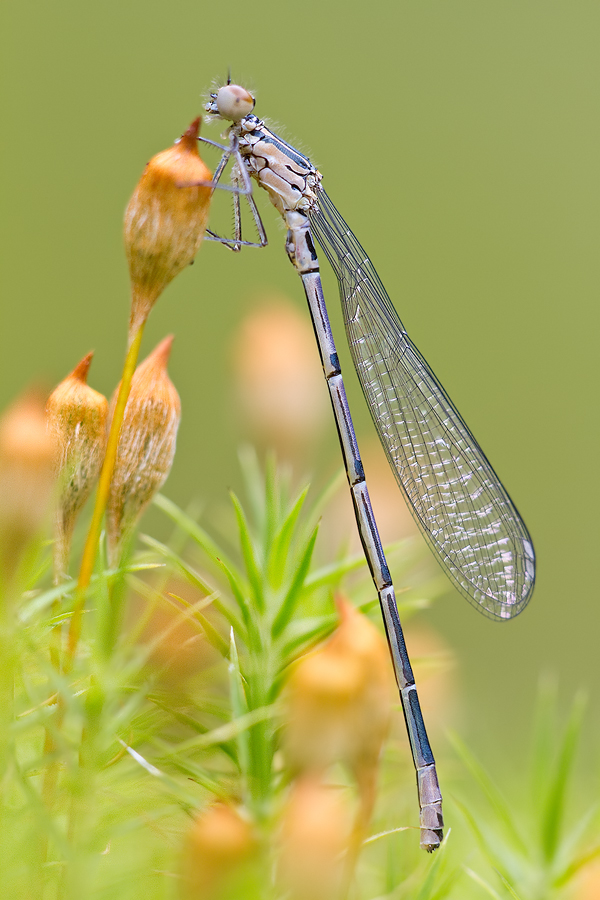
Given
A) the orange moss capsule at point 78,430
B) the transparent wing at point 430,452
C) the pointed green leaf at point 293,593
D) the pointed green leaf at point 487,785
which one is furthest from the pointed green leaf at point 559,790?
the transparent wing at point 430,452

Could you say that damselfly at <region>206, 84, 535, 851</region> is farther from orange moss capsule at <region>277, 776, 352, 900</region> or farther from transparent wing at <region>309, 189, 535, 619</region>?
orange moss capsule at <region>277, 776, 352, 900</region>

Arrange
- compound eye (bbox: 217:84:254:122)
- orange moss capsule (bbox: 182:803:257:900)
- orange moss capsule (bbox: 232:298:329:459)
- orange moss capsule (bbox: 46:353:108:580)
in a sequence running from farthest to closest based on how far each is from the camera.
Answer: compound eye (bbox: 217:84:254:122) < orange moss capsule (bbox: 232:298:329:459) < orange moss capsule (bbox: 46:353:108:580) < orange moss capsule (bbox: 182:803:257:900)

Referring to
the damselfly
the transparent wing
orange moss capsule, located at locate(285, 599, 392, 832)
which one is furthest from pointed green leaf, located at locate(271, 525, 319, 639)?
the transparent wing

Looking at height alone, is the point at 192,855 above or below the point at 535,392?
below

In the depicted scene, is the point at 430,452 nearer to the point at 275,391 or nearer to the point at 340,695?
the point at 275,391

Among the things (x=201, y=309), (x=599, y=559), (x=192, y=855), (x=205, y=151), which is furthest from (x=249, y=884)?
(x=599, y=559)

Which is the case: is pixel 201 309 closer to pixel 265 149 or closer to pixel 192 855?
pixel 265 149
